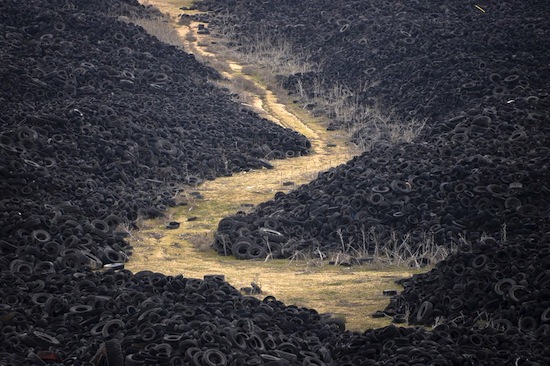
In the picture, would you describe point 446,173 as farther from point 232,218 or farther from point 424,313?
point 424,313

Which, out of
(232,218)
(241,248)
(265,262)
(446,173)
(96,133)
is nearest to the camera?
(265,262)

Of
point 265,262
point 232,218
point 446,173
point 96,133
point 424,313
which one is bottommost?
point 424,313

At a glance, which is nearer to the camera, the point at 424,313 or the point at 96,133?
the point at 424,313

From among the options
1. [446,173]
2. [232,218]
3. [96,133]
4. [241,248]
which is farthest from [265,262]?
[96,133]

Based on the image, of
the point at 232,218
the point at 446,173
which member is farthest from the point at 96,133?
the point at 446,173

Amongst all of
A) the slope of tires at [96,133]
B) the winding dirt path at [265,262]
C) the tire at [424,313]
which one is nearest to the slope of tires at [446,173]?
the tire at [424,313]

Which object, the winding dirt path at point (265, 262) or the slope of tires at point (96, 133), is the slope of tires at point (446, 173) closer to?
the winding dirt path at point (265, 262)

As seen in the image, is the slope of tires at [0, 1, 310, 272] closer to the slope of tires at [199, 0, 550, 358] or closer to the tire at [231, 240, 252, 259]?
the tire at [231, 240, 252, 259]

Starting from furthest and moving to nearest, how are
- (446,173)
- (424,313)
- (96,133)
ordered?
(96,133) → (446,173) → (424,313)

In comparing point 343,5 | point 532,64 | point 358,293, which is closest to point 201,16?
point 343,5

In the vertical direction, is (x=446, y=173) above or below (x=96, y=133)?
below
